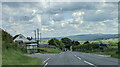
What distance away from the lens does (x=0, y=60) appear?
16328 millimetres

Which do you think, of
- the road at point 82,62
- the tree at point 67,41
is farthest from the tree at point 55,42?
the road at point 82,62

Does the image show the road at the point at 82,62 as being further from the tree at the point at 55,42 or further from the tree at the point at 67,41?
the tree at the point at 67,41

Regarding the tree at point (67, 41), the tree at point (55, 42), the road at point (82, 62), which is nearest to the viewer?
the road at point (82, 62)

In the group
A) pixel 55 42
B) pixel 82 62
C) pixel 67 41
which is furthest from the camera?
pixel 67 41

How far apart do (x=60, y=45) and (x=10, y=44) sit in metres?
146

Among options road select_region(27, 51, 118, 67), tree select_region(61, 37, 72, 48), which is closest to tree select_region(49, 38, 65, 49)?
tree select_region(61, 37, 72, 48)

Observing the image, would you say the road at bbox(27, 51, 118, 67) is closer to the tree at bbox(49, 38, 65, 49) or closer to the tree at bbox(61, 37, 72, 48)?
the tree at bbox(49, 38, 65, 49)

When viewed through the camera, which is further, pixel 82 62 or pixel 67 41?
pixel 67 41

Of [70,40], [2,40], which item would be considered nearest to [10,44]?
[2,40]

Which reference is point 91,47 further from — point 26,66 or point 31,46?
point 26,66

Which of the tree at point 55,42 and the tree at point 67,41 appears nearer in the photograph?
the tree at point 55,42

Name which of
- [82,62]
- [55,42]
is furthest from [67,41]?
[82,62]

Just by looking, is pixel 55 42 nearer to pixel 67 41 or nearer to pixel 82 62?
pixel 67 41

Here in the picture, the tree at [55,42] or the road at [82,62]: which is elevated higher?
the road at [82,62]
